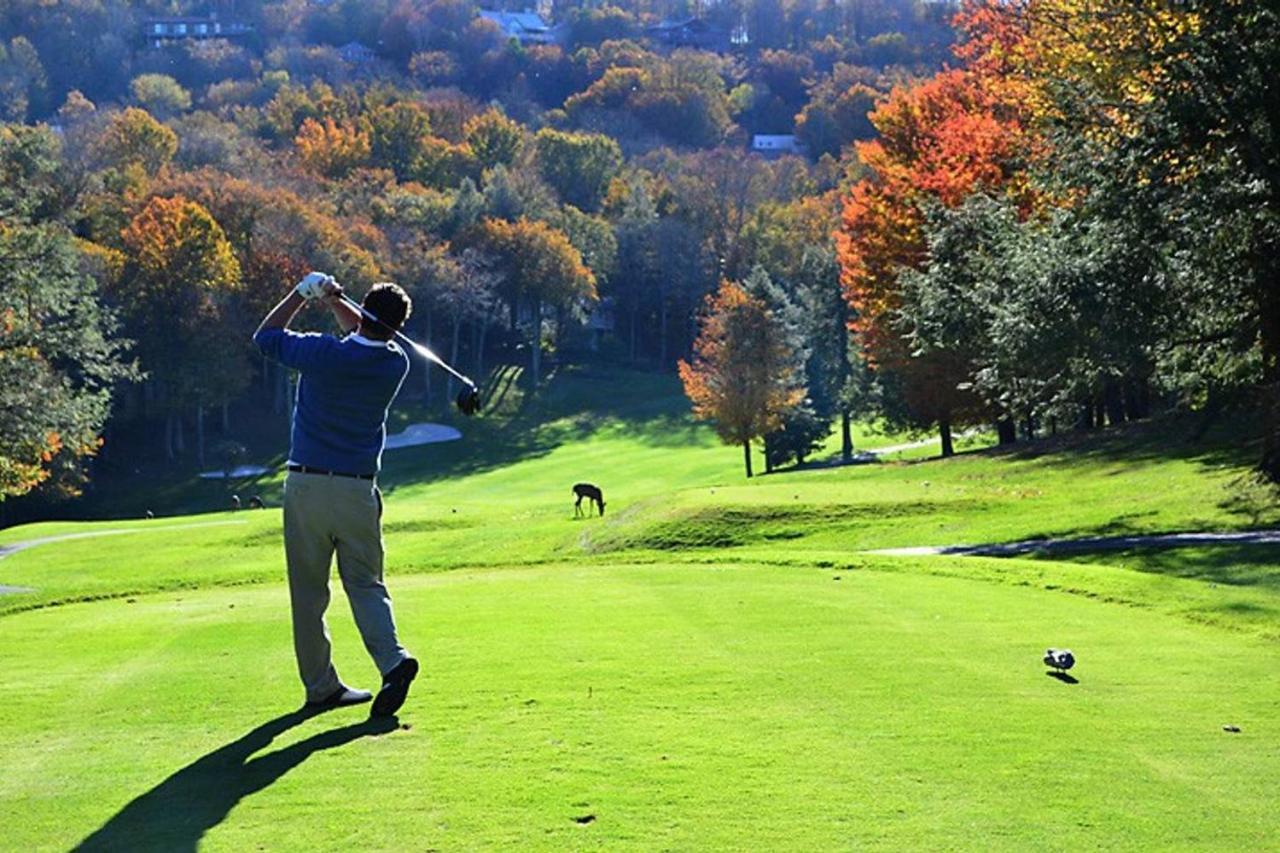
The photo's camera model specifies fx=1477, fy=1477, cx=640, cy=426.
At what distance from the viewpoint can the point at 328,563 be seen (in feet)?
29.5

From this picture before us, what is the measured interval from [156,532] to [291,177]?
71.9 m

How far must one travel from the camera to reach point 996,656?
10.7m

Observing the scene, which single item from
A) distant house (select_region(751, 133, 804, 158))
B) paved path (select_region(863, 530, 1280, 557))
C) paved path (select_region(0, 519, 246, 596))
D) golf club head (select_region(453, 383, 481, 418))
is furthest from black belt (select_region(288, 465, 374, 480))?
distant house (select_region(751, 133, 804, 158))

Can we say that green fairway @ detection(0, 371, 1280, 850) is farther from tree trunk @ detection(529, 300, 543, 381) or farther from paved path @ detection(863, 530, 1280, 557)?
tree trunk @ detection(529, 300, 543, 381)

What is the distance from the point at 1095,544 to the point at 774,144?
580ft

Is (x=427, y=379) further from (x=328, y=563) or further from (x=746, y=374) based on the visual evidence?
(x=328, y=563)

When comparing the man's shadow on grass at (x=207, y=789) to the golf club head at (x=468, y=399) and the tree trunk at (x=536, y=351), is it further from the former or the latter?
the tree trunk at (x=536, y=351)

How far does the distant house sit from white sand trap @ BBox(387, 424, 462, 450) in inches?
4265

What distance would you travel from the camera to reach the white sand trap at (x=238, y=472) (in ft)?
247

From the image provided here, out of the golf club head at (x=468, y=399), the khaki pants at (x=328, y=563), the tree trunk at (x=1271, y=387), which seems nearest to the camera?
the khaki pants at (x=328, y=563)

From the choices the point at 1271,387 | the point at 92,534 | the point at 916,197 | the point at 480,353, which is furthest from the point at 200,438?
the point at 1271,387

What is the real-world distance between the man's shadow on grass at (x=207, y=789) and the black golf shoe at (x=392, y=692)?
5 cm

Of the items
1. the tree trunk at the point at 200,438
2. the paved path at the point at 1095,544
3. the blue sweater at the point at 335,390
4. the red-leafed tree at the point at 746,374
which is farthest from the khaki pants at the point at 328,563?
the tree trunk at the point at 200,438

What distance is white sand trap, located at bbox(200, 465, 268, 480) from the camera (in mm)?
75188
